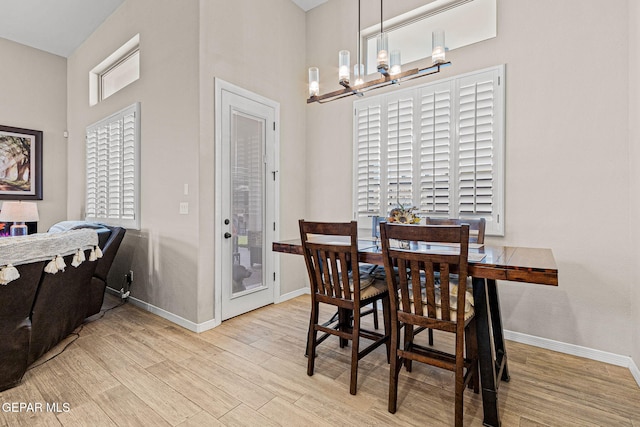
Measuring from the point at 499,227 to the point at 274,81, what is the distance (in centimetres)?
284

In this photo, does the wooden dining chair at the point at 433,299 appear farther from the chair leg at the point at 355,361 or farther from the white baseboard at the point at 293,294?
the white baseboard at the point at 293,294

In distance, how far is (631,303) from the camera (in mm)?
2268

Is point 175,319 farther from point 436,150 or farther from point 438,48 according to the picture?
point 438,48

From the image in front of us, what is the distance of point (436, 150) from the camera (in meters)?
3.07

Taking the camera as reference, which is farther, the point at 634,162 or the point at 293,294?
the point at 293,294

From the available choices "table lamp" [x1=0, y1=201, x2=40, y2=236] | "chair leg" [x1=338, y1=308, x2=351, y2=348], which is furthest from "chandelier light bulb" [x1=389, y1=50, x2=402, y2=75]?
"table lamp" [x1=0, y1=201, x2=40, y2=236]

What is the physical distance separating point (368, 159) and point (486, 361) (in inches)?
93.5

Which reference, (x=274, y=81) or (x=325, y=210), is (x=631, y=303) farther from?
(x=274, y=81)

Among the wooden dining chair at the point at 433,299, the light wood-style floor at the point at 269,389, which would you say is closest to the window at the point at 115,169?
the light wood-style floor at the point at 269,389

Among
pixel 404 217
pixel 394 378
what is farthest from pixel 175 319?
pixel 404 217

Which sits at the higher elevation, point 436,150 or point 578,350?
point 436,150

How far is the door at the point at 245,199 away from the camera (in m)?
3.15

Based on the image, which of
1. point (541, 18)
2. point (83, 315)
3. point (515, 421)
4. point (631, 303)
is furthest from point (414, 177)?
point (83, 315)

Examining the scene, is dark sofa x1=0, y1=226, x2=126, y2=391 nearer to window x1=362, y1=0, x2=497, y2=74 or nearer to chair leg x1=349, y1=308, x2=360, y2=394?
chair leg x1=349, y1=308, x2=360, y2=394
